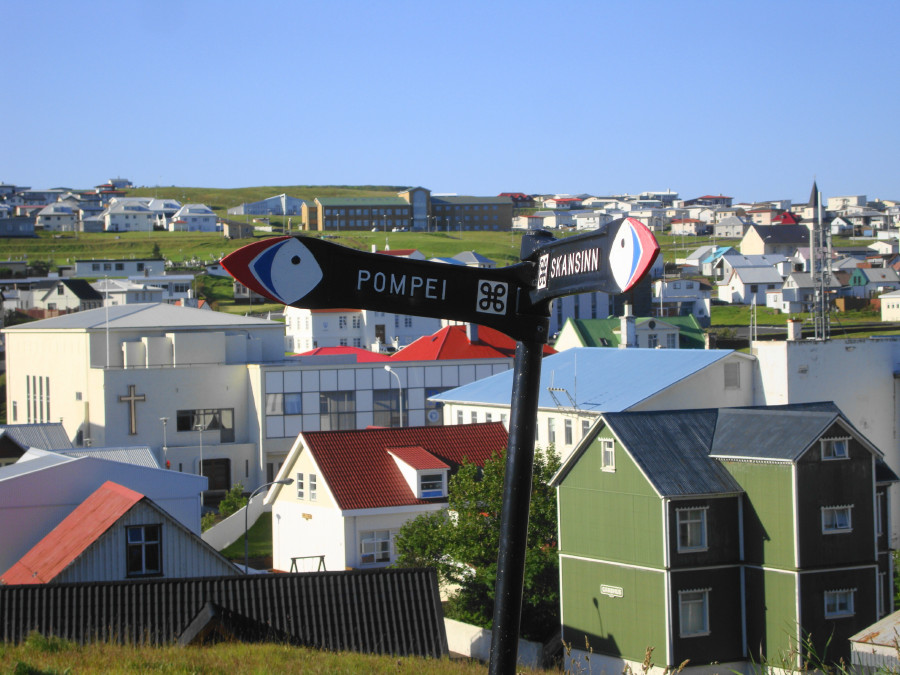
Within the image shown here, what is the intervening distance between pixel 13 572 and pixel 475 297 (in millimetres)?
17321

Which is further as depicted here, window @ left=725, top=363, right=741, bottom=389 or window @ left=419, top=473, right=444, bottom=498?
window @ left=725, top=363, right=741, bottom=389

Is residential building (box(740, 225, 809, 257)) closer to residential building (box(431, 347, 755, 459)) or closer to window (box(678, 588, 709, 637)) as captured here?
residential building (box(431, 347, 755, 459))

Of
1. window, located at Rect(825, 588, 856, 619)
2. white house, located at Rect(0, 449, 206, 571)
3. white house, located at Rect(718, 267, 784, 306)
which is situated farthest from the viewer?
white house, located at Rect(718, 267, 784, 306)

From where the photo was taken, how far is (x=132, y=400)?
42594 millimetres

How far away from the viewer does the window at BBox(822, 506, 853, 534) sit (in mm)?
20484

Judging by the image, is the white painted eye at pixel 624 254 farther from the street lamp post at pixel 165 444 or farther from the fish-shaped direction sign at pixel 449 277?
the street lamp post at pixel 165 444

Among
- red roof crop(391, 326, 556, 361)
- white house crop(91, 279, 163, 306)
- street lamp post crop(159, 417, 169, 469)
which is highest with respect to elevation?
white house crop(91, 279, 163, 306)

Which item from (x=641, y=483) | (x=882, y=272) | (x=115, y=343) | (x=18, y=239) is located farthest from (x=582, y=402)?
(x=18, y=239)

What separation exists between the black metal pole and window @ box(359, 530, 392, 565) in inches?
935

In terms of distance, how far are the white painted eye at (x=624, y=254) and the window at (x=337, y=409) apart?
40836 mm

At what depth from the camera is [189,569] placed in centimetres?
1850

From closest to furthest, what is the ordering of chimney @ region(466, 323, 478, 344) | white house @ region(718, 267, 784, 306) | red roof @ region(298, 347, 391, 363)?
chimney @ region(466, 323, 478, 344) < red roof @ region(298, 347, 391, 363) < white house @ region(718, 267, 784, 306)

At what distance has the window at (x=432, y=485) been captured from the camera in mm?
27734

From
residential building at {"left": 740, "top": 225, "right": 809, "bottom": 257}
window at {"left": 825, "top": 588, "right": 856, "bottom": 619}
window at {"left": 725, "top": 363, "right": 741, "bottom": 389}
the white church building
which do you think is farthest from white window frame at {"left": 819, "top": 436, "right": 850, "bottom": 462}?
residential building at {"left": 740, "top": 225, "right": 809, "bottom": 257}
